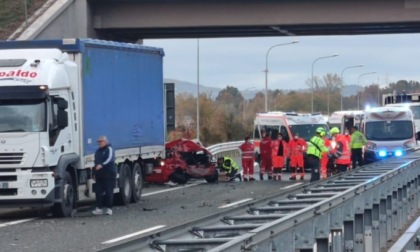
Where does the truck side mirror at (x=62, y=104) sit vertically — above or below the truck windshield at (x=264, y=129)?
above

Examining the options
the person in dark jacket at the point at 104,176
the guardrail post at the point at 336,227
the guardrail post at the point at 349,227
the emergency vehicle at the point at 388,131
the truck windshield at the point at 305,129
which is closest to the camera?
the guardrail post at the point at 336,227

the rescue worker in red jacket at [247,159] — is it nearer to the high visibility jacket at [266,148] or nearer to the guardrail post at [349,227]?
the high visibility jacket at [266,148]

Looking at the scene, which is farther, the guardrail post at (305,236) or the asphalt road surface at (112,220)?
the asphalt road surface at (112,220)

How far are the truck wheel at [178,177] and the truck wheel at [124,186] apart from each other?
25.0 feet

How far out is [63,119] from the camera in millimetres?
21547

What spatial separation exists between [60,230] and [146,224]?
1.78 meters

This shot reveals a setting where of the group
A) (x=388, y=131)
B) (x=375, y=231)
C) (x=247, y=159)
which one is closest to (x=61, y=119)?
(x=375, y=231)

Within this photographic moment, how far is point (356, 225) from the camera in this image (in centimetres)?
1400

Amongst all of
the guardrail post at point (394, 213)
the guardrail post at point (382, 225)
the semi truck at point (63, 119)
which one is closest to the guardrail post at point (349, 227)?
the guardrail post at point (382, 225)

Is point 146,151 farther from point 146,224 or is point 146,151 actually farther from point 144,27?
point 144,27

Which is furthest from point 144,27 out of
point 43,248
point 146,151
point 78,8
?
point 43,248

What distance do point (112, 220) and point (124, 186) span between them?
13.1 feet

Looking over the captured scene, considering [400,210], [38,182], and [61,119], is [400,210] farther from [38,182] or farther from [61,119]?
[38,182]

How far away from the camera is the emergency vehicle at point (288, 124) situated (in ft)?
143
